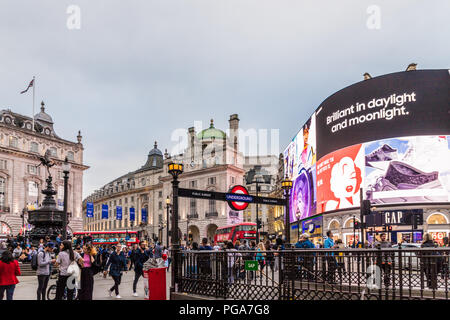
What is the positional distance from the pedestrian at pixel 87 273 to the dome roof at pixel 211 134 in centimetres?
8009

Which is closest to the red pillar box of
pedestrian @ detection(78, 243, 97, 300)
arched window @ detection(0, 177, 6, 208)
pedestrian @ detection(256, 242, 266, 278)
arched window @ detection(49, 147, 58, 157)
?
pedestrian @ detection(78, 243, 97, 300)

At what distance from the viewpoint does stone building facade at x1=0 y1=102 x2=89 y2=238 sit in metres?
65.6

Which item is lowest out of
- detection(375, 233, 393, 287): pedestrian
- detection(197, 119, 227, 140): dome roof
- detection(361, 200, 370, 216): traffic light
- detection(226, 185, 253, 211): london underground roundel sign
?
detection(375, 233, 393, 287): pedestrian

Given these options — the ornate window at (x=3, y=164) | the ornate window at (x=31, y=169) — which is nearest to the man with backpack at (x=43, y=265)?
the ornate window at (x=3, y=164)

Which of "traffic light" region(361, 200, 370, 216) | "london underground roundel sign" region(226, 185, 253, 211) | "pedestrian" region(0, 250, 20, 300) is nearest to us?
"pedestrian" region(0, 250, 20, 300)

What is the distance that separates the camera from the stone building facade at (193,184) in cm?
8069

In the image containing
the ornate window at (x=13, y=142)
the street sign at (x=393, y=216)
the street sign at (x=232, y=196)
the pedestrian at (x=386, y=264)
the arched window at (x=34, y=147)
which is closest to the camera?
the pedestrian at (x=386, y=264)

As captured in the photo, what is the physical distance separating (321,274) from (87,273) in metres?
5.91

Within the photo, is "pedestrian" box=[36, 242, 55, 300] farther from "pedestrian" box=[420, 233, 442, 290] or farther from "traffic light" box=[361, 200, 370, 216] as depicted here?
"traffic light" box=[361, 200, 370, 216]

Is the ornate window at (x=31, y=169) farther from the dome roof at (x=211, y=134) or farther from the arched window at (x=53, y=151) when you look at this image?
the dome roof at (x=211, y=134)

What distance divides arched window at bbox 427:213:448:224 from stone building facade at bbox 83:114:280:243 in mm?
30540

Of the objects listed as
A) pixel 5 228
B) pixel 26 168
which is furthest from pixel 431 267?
pixel 26 168
